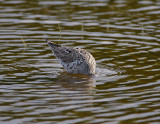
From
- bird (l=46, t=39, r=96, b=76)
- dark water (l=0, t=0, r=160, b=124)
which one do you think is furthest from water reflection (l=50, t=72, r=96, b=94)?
bird (l=46, t=39, r=96, b=76)

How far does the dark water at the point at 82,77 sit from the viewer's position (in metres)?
9.52

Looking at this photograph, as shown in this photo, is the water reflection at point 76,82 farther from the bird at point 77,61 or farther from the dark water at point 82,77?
the bird at point 77,61

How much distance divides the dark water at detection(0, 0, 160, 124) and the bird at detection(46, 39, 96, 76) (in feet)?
0.90

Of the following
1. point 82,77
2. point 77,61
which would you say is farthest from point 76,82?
point 77,61

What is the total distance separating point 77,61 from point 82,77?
0.54 m

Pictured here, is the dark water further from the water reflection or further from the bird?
the bird

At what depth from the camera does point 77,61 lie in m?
13.2

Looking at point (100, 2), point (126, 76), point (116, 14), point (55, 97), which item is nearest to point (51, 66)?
point (126, 76)

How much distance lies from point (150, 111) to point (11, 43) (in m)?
7.59

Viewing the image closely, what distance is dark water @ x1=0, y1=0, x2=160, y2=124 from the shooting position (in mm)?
9516

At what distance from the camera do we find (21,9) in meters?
20.2

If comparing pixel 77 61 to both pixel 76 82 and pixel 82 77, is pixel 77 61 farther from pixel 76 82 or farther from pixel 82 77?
pixel 76 82

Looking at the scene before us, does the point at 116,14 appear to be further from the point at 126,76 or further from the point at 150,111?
the point at 150,111

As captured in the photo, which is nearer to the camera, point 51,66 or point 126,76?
point 126,76
